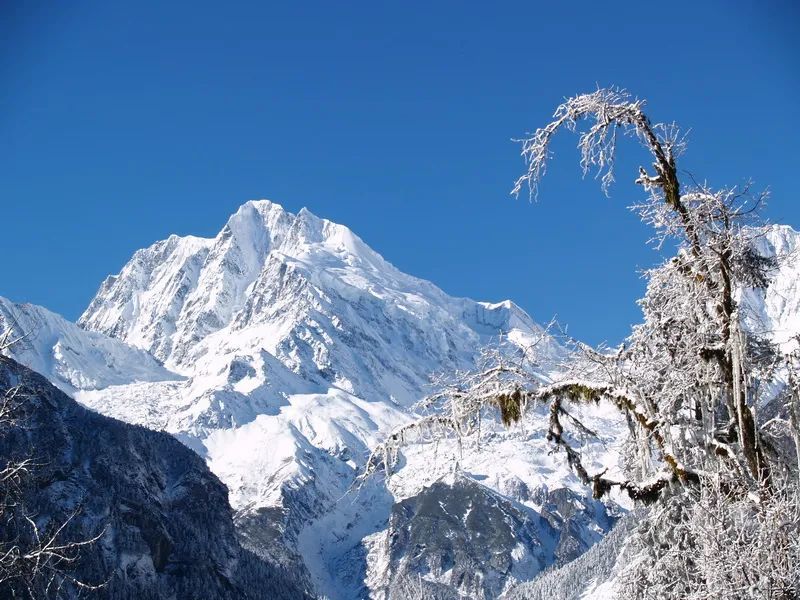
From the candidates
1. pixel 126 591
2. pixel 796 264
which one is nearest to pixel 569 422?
pixel 796 264

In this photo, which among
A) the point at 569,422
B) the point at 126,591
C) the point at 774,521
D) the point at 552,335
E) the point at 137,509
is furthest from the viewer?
the point at 137,509

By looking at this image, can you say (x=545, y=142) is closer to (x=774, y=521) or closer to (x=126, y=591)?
(x=774, y=521)

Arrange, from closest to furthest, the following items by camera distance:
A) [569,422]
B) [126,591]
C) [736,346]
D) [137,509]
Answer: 1. [736,346]
2. [569,422]
3. [126,591]
4. [137,509]

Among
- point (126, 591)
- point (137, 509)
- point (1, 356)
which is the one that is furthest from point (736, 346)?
point (137, 509)

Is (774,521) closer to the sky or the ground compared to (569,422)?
closer to the ground

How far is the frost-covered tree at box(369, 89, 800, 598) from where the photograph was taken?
730cm

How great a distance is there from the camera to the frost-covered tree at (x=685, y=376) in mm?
7305

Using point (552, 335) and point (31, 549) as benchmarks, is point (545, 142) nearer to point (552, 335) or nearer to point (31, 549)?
point (552, 335)

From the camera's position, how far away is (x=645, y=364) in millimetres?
8062

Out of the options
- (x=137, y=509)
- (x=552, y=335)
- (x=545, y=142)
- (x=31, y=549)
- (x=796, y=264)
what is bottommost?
(x=796, y=264)

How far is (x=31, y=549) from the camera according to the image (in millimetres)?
7734

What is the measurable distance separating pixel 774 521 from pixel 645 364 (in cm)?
190

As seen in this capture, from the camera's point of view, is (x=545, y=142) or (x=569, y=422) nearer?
(x=545, y=142)

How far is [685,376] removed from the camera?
7.64 metres
